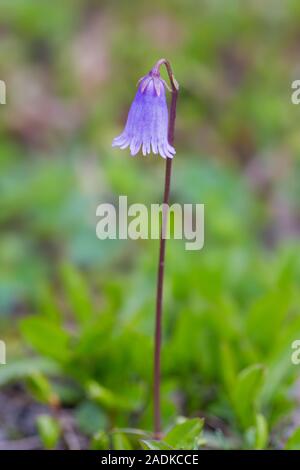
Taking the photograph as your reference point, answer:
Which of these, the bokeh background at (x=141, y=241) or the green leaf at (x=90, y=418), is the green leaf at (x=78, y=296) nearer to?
the bokeh background at (x=141, y=241)

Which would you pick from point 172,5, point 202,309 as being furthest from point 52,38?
point 202,309

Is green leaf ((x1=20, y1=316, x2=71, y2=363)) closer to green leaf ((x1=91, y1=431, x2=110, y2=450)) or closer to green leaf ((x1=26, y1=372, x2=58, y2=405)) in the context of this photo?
green leaf ((x1=26, y1=372, x2=58, y2=405))

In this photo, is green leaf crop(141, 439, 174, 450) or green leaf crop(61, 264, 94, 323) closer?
green leaf crop(141, 439, 174, 450)

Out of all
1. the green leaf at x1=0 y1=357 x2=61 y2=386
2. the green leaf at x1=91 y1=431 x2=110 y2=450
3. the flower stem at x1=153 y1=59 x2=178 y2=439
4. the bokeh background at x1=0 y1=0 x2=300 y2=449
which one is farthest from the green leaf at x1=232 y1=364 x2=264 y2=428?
the green leaf at x1=0 y1=357 x2=61 y2=386

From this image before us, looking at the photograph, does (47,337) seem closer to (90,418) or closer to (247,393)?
(90,418)

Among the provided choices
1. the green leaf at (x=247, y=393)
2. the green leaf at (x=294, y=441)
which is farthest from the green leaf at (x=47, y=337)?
the green leaf at (x=294, y=441)

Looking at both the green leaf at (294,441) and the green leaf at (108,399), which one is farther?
the green leaf at (108,399)
